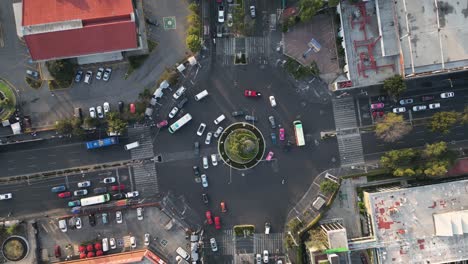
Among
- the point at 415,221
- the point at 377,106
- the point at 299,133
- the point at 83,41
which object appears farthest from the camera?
the point at 377,106

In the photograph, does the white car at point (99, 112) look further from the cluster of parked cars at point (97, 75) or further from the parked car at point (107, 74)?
the parked car at point (107, 74)

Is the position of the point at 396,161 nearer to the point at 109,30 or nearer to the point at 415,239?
the point at 415,239

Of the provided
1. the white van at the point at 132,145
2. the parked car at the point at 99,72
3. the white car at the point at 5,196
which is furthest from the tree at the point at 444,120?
the white car at the point at 5,196

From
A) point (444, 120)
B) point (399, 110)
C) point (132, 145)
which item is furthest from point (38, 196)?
point (444, 120)

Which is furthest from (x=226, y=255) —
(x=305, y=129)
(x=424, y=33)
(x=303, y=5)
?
(x=424, y=33)

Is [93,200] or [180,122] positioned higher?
[180,122]

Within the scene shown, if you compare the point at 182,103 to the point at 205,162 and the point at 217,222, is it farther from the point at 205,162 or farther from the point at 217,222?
the point at 217,222

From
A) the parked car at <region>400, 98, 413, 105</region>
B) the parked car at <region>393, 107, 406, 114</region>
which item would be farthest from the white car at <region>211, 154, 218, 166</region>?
the parked car at <region>400, 98, 413, 105</region>
